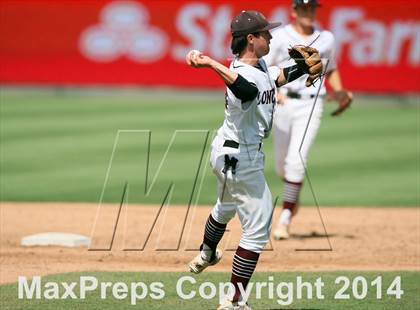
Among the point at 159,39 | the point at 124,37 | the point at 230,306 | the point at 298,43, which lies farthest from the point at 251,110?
the point at 124,37

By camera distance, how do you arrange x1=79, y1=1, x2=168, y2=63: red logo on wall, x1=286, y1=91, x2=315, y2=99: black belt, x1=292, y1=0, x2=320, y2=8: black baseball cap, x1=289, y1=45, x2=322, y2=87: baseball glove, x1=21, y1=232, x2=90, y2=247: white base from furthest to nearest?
x1=79, y1=1, x2=168, y2=63: red logo on wall, x1=286, y1=91, x2=315, y2=99: black belt, x1=292, y1=0, x2=320, y2=8: black baseball cap, x1=21, y1=232, x2=90, y2=247: white base, x1=289, y1=45, x2=322, y2=87: baseball glove

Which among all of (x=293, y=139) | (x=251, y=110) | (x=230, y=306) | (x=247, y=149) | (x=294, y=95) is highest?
(x=251, y=110)

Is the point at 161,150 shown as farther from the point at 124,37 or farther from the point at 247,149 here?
the point at 247,149

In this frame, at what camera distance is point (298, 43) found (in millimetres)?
10109

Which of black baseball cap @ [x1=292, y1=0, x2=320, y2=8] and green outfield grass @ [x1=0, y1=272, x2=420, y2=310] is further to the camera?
black baseball cap @ [x1=292, y1=0, x2=320, y2=8]

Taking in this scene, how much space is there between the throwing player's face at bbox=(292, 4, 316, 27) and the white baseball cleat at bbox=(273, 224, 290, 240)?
228 centimetres

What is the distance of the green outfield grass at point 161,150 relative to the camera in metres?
12.9

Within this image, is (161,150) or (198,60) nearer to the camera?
(198,60)

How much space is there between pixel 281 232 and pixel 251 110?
3377mm

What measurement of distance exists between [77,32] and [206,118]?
493cm

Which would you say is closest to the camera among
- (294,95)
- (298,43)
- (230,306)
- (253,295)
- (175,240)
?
(230,306)

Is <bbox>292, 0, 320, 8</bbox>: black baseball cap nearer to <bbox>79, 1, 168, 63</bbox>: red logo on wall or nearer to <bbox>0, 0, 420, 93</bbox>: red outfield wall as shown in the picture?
<bbox>0, 0, 420, 93</bbox>: red outfield wall

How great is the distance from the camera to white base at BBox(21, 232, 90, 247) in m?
9.45

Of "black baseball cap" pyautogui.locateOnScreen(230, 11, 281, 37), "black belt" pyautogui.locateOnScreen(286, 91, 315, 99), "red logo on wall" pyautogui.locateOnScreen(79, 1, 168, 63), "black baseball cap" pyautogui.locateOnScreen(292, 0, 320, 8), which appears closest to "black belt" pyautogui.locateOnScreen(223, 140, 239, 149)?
"black baseball cap" pyautogui.locateOnScreen(230, 11, 281, 37)
